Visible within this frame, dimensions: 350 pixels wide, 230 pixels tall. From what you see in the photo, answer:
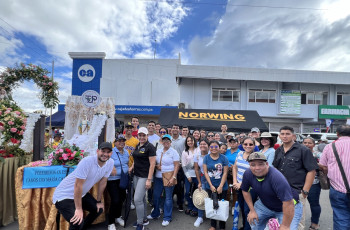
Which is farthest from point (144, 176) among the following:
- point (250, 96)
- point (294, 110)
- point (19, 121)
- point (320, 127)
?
point (320, 127)

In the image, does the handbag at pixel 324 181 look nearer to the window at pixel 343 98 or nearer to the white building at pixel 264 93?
the white building at pixel 264 93

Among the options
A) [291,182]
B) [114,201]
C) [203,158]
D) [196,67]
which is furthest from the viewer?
[196,67]

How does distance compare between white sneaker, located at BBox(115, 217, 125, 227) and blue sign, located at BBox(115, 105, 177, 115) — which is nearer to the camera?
white sneaker, located at BBox(115, 217, 125, 227)

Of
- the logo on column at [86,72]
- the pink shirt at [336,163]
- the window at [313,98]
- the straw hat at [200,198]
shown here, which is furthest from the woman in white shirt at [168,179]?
the window at [313,98]

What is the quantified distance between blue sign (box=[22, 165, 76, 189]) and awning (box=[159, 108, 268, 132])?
5.78 m

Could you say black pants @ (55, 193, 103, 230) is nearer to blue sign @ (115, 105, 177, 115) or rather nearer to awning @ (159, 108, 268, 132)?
awning @ (159, 108, 268, 132)

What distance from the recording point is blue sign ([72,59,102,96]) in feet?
19.9

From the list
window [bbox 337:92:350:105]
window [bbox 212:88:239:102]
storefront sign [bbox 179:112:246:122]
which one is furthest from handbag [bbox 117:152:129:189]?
window [bbox 337:92:350:105]

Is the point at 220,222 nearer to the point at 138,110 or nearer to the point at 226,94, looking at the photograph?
the point at 138,110

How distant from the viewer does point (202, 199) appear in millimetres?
3520

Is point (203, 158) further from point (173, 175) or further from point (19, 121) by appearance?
point (19, 121)

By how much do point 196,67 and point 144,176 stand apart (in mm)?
14259

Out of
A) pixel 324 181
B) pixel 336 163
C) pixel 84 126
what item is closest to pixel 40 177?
pixel 84 126

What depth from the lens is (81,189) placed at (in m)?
2.70
